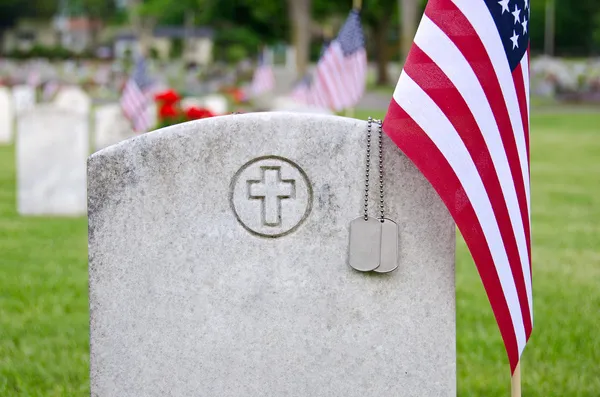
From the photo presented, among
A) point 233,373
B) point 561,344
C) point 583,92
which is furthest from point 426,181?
point 583,92

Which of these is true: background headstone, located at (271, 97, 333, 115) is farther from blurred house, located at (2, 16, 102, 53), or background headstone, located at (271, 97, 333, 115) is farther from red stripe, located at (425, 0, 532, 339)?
blurred house, located at (2, 16, 102, 53)

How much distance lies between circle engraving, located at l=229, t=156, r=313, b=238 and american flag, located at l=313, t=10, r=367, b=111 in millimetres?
11965

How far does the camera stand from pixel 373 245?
3.13 metres

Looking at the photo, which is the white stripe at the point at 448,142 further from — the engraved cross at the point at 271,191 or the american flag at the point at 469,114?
the engraved cross at the point at 271,191

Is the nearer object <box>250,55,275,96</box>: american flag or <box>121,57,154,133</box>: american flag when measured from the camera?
<box>121,57,154,133</box>: american flag

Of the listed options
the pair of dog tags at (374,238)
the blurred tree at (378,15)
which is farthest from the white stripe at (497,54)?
the blurred tree at (378,15)

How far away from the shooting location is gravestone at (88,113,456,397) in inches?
123

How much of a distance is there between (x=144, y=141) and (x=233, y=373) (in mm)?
783

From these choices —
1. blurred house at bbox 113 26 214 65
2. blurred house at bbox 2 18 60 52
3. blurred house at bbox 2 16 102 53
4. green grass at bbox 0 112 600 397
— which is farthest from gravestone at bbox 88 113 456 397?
blurred house at bbox 2 18 60 52

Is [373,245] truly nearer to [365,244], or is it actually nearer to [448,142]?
[365,244]

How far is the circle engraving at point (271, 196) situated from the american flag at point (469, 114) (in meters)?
0.33

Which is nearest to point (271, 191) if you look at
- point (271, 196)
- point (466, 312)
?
point (271, 196)

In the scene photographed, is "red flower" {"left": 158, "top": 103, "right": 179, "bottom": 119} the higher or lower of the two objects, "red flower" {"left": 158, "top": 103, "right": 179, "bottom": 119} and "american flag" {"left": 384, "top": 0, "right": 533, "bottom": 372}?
the higher

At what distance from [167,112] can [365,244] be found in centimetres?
679
